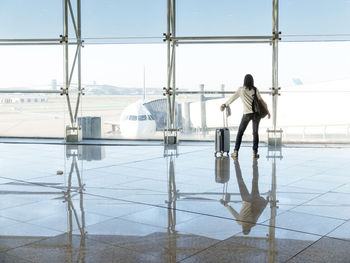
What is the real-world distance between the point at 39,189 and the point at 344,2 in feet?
30.2

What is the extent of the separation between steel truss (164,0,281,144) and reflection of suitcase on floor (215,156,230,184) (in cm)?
313

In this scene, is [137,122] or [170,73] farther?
[137,122]

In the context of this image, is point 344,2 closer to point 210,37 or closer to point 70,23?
point 210,37

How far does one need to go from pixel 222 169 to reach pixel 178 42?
17.8 feet

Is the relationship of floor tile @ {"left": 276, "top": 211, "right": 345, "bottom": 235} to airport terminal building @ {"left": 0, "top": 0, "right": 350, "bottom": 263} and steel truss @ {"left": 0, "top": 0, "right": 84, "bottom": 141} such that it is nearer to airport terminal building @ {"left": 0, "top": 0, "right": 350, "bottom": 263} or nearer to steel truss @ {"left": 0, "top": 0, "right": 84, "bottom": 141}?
airport terminal building @ {"left": 0, "top": 0, "right": 350, "bottom": 263}

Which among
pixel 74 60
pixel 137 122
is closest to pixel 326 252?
pixel 137 122

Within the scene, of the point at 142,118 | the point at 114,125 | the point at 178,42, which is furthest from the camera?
the point at 114,125

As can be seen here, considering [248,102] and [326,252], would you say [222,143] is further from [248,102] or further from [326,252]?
[326,252]

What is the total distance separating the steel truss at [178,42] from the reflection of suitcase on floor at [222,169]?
313 centimetres

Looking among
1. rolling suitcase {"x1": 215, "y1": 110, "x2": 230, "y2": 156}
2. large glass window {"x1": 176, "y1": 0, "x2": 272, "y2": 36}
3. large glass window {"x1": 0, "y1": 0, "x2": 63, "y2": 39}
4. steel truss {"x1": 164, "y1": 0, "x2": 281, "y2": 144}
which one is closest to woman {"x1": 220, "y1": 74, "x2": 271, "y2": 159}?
rolling suitcase {"x1": 215, "y1": 110, "x2": 230, "y2": 156}

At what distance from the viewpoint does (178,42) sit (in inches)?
484

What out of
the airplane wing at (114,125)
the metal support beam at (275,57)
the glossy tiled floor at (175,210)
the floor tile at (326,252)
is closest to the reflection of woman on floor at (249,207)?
the glossy tiled floor at (175,210)

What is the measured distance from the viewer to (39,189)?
598 cm

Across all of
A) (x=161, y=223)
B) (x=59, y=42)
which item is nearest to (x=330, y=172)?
(x=161, y=223)
